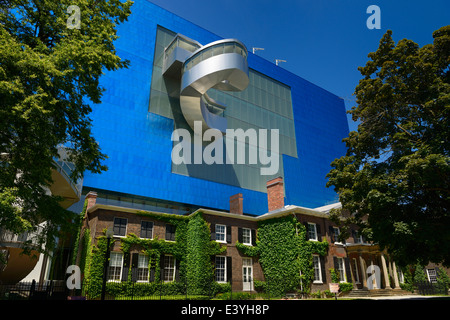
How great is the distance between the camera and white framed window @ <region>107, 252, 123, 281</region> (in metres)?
23.8

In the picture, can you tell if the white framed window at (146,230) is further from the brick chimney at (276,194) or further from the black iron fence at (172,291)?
the brick chimney at (276,194)

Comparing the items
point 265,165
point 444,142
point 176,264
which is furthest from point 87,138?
point 265,165

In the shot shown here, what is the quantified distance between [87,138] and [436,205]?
17.2m

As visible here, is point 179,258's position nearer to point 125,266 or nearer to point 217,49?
point 125,266

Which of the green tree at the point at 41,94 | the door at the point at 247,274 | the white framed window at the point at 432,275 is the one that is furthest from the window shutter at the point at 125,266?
the white framed window at the point at 432,275

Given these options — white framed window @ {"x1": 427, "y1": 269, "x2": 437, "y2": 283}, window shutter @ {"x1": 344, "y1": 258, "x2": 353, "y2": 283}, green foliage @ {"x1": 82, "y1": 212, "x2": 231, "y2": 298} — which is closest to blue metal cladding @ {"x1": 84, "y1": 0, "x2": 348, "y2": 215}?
green foliage @ {"x1": 82, "y1": 212, "x2": 231, "y2": 298}

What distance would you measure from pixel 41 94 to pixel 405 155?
1652 centimetres

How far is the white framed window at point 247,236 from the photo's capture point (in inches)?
1206

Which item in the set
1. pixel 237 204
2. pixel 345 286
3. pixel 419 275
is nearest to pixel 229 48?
pixel 237 204

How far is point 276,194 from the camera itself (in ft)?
105

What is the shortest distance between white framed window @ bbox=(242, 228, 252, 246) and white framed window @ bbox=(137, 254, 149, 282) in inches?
388

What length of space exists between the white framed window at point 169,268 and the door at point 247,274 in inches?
269

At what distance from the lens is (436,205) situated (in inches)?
616
